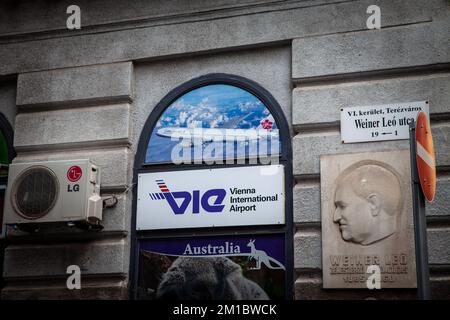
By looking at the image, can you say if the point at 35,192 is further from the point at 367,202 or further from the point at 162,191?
the point at 367,202

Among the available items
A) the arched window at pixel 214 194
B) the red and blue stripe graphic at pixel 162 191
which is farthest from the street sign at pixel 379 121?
the red and blue stripe graphic at pixel 162 191

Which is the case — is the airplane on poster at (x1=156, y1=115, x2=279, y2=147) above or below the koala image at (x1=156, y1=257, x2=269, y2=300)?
above

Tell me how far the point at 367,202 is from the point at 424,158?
7.00 ft

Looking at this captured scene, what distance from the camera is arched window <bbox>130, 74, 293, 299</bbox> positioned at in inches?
333

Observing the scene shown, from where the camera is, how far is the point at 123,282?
8867 mm

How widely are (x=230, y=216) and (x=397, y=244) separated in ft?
6.40

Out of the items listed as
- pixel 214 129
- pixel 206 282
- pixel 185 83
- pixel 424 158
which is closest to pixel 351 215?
pixel 206 282

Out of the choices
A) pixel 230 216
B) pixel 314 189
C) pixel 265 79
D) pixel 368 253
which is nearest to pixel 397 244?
pixel 368 253

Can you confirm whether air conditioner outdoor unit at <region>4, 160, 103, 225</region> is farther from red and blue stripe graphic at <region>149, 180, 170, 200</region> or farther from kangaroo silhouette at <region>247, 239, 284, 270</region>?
kangaroo silhouette at <region>247, 239, 284, 270</region>

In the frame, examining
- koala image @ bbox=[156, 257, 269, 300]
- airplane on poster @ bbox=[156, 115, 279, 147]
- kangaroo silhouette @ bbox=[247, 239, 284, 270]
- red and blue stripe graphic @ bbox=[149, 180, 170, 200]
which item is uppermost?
airplane on poster @ bbox=[156, 115, 279, 147]

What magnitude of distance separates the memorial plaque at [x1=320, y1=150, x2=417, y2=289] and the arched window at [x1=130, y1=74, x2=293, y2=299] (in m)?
0.51

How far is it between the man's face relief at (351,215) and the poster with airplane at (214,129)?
3.32 feet

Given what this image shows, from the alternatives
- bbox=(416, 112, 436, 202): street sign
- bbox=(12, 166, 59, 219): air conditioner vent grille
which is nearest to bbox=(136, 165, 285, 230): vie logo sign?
bbox=(12, 166, 59, 219): air conditioner vent grille

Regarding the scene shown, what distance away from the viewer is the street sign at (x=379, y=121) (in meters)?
8.17
